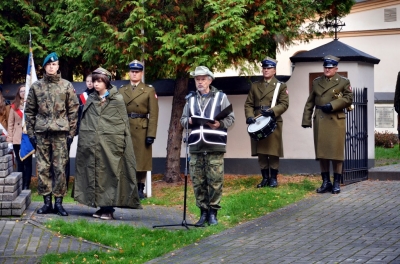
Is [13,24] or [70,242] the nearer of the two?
[70,242]

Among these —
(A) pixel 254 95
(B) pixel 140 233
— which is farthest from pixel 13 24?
(B) pixel 140 233

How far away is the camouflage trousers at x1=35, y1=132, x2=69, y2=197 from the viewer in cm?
1080

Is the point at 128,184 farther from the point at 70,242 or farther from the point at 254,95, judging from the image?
the point at 254,95

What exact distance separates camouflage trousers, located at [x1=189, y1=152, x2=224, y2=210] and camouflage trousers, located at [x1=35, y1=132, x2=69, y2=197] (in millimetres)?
1664

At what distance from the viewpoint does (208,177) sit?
10508 mm

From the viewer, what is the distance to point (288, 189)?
13.6 metres

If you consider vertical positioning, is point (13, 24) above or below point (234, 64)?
above

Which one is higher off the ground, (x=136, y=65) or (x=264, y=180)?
(x=136, y=65)

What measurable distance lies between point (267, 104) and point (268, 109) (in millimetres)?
221

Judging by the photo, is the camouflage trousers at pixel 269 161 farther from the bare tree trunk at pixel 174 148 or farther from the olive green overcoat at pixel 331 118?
the bare tree trunk at pixel 174 148

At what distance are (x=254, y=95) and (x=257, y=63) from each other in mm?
1625

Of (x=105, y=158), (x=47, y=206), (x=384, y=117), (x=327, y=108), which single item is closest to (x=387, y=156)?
(x=327, y=108)

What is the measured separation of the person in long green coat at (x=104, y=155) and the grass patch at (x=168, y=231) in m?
0.49

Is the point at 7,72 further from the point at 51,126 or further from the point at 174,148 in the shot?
the point at 51,126
